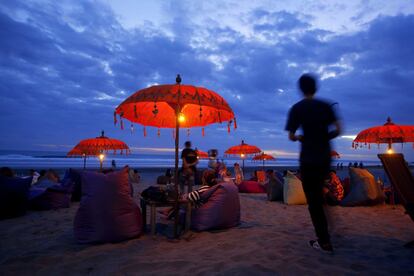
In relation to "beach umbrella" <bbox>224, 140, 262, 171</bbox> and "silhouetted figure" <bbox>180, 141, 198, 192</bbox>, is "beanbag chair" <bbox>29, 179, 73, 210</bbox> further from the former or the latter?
"beach umbrella" <bbox>224, 140, 262, 171</bbox>

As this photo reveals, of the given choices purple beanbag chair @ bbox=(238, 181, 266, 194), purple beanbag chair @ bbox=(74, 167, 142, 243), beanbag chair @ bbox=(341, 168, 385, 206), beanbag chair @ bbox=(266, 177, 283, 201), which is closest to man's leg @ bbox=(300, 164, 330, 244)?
purple beanbag chair @ bbox=(74, 167, 142, 243)

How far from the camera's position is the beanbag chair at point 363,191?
22.0 ft

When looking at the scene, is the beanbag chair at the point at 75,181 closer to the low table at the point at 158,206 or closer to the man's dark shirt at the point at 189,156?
the man's dark shirt at the point at 189,156

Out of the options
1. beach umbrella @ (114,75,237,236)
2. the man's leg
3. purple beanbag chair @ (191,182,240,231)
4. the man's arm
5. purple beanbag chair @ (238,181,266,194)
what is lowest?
purple beanbag chair @ (238,181,266,194)

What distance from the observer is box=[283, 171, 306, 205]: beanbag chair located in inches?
288

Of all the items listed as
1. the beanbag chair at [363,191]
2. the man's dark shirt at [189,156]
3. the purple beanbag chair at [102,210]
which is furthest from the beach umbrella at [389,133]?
the purple beanbag chair at [102,210]

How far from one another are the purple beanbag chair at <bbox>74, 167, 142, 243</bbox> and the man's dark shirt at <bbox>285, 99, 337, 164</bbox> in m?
2.40

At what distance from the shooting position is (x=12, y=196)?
5414mm

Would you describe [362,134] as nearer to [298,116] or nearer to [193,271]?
[298,116]

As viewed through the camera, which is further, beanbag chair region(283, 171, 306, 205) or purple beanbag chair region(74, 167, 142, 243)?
beanbag chair region(283, 171, 306, 205)

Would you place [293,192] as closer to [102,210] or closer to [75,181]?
[102,210]

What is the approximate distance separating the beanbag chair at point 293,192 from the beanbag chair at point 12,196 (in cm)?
608

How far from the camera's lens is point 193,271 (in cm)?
268

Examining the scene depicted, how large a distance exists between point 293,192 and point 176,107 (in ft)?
14.5
